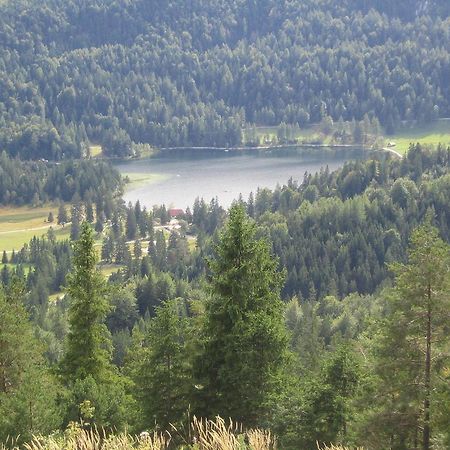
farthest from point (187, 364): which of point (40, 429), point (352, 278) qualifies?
point (352, 278)

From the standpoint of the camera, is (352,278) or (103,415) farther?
(352,278)

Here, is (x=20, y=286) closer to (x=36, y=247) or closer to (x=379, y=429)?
(x=379, y=429)

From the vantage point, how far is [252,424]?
103 ft

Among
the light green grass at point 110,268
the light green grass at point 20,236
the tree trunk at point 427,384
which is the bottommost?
the light green grass at point 110,268

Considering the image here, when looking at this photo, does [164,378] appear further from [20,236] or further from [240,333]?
[20,236]

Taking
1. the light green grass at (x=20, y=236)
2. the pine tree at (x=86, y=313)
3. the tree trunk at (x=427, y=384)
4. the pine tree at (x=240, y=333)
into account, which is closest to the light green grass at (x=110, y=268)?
the light green grass at (x=20, y=236)

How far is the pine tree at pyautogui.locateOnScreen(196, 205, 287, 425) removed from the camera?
1236 inches

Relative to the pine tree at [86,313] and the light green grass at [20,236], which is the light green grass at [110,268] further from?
the pine tree at [86,313]

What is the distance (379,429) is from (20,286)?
21.5m

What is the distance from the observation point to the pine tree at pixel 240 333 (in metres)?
31.4

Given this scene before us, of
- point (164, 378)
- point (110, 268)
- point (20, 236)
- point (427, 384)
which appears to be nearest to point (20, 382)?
point (164, 378)

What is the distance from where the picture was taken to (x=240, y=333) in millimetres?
31547

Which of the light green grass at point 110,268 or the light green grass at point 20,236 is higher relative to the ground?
the light green grass at point 20,236

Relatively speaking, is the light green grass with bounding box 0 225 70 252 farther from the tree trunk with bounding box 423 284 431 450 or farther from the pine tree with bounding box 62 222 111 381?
the tree trunk with bounding box 423 284 431 450
